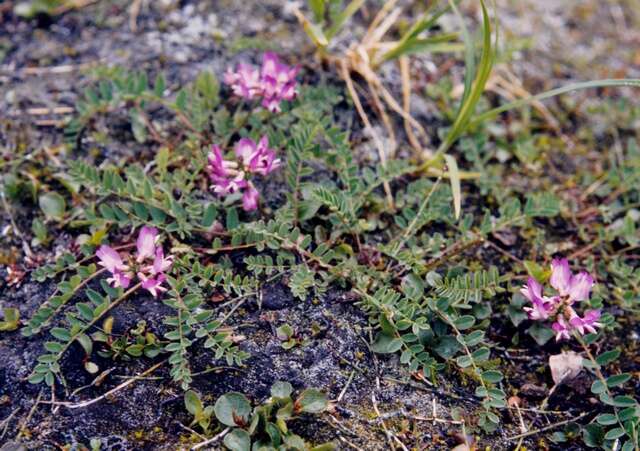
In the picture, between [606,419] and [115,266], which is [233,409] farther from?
[606,419]

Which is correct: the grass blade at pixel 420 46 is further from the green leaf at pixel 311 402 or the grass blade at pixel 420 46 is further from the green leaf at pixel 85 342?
the green leaf at pixel 85 342

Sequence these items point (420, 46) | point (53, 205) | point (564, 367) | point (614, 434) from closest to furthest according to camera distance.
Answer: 1. point (614, 434)
2. point (564, 367)
3. point (53, 205)
4. point (420, 46)

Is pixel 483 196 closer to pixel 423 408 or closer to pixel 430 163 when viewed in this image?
pixel 430 163

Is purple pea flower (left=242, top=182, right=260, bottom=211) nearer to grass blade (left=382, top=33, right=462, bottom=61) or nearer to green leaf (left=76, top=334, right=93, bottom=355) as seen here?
green leaf (left=76, top=334, right=93, bottom=355)

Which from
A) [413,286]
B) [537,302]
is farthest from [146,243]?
[537,302]

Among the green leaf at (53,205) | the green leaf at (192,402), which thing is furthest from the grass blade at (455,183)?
the green leaf at (53,205)

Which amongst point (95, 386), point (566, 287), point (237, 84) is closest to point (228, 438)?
point (95, 386)

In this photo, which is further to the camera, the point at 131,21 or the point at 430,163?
the point at 131,21
